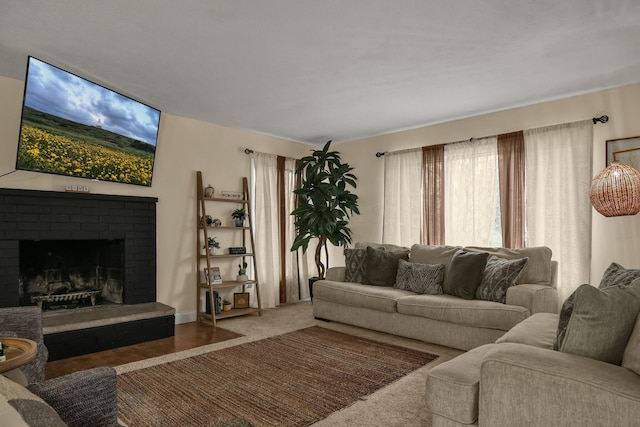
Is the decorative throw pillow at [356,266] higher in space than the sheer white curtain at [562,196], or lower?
lower

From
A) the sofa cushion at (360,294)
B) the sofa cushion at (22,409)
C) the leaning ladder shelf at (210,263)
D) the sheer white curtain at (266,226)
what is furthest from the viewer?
the sheer white curtain at (266,226)

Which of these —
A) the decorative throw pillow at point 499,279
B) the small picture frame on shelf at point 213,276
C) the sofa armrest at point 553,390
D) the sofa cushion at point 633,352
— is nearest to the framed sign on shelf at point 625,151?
the decorative throw pillow at point 499,279

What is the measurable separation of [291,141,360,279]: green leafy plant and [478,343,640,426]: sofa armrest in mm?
3647

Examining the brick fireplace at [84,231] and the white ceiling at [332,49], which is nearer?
the white ceiling at [332,49]

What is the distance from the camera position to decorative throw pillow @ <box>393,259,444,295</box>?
13.4 feet

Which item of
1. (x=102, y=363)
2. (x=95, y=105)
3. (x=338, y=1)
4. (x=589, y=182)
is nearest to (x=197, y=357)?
(x=102, y=363)

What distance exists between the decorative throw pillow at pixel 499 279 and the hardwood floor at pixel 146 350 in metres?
2.44

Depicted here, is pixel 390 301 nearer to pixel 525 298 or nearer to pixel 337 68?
pixel 525 298

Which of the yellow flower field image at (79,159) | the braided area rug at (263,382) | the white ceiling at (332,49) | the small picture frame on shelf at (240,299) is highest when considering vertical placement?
the white ceiling at (332,49)

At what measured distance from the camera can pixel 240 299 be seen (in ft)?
16.5

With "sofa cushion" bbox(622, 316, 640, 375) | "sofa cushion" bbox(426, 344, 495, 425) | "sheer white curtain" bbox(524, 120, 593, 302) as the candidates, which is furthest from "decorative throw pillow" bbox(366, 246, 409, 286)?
"sofa cushion" bbox(622, 316, 640, 375)

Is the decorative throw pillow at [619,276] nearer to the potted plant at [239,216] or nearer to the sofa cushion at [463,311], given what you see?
the sofa cushion at [463,311]

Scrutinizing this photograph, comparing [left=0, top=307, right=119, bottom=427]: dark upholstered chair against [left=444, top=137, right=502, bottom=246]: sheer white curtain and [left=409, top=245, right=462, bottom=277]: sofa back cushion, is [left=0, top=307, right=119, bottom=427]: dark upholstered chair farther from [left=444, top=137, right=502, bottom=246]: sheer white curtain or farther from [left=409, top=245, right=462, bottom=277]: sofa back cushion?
[left=444, top=137, right=502, bottom=246]: sheer white curtain

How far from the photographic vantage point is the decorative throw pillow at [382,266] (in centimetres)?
450
